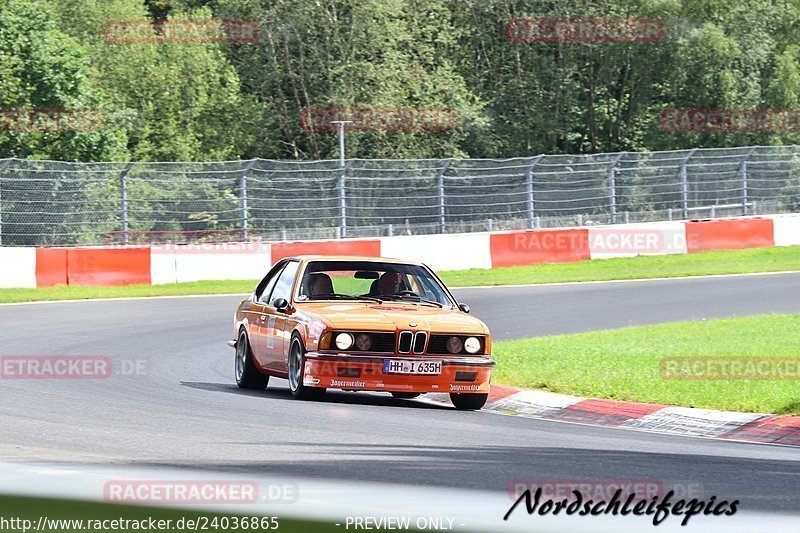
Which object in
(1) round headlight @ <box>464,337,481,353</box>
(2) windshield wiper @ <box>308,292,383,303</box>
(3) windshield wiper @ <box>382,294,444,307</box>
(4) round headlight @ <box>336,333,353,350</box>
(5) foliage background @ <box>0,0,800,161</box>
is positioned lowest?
(1) round headlight @ <box>464,337,481,353</box>

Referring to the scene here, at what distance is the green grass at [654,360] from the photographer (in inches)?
485

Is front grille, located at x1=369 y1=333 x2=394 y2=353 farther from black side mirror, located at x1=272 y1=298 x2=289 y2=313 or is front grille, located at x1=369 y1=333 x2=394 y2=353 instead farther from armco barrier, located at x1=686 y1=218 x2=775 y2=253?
armco barrier, located at x1=686 y1=218 x2=775 y2=253

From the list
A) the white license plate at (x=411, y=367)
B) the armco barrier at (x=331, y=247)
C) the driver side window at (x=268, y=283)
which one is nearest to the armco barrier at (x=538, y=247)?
the armco barrier at (x=331, y=247)

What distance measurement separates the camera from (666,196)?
3428 cm

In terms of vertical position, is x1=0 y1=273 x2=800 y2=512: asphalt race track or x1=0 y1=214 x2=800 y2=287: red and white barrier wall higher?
x1=0 y1=214 x2=800 y2=287: red and white barrier wall

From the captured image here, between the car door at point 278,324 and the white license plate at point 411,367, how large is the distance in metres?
1.22

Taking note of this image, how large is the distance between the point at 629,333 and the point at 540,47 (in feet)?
125

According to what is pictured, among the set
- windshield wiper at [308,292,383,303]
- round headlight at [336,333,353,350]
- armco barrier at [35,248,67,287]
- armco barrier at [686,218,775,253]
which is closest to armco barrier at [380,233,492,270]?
armco barrier at [686,218,775,253]

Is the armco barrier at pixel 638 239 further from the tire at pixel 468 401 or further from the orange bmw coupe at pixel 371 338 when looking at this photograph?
the tire at pixel 468 401

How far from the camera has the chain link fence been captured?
28.8 meters

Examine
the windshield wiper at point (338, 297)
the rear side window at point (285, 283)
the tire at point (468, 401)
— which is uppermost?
the rear side window at point (285, 283)

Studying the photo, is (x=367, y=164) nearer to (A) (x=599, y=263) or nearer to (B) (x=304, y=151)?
(B) (x=304, y=151)

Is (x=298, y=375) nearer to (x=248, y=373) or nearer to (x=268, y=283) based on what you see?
(x=248, y=373)

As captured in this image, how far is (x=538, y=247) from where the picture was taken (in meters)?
31.0
